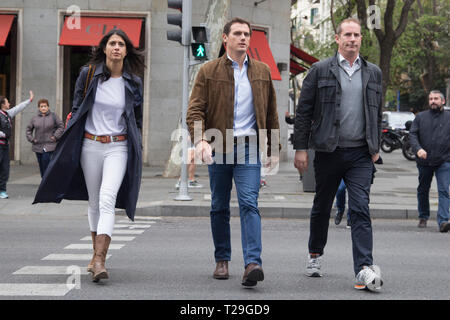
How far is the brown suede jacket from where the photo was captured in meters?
5.85

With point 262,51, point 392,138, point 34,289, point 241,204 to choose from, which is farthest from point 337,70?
point 392,138

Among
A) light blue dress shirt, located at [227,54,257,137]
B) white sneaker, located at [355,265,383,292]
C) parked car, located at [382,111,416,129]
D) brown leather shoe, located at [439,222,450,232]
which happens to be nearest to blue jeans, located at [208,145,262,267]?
light blue dress shirt, located at [227,54,257,137]

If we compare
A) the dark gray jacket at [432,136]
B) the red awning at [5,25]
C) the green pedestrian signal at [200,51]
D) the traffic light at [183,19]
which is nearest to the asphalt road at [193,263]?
the dark gray jacket at [432,136]

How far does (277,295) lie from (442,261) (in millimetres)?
2593

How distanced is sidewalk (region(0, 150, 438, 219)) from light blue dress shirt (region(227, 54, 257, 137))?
5864 mm

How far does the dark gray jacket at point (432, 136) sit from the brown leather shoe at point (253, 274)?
4904 mm

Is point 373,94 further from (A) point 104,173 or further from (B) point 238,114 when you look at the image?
(A) point 104,173

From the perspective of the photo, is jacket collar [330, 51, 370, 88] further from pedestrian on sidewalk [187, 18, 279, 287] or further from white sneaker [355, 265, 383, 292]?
white sneaker [355, 265, 383, 292]

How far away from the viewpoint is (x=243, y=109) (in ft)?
19.3

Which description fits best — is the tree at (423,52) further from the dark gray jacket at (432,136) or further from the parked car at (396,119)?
the dark gray jacket at (432,136)

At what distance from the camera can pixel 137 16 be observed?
822 inches

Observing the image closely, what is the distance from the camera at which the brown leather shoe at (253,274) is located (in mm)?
5605
